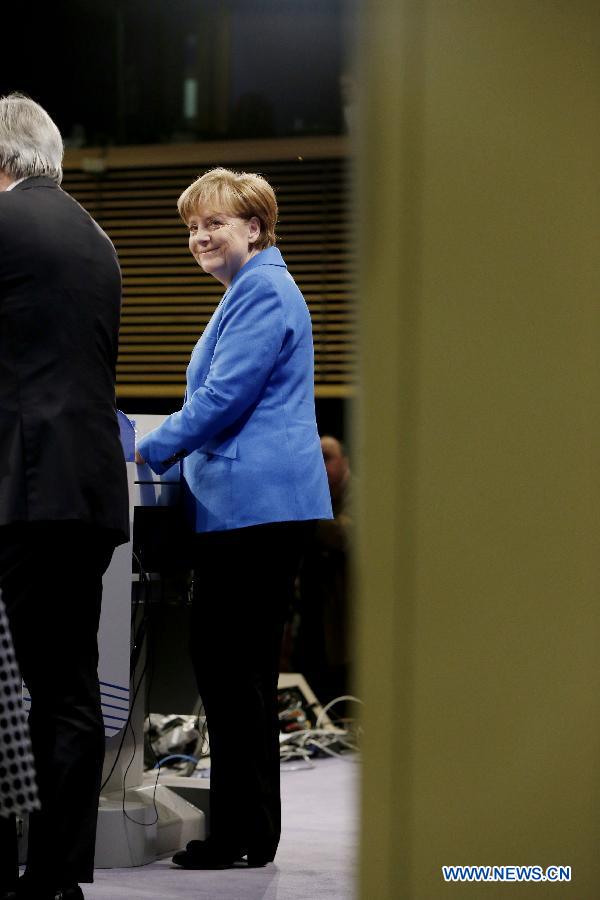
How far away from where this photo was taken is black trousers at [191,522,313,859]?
9.61 feet

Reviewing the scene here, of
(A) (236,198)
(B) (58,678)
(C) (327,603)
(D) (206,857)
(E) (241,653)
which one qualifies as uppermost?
(A) (236,198)

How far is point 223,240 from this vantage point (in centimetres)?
305

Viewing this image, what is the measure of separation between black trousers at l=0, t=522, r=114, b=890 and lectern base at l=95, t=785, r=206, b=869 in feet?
2.19

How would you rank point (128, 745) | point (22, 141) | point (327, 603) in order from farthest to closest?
point (327, 603) → point (128, 745) → point (22, 141)

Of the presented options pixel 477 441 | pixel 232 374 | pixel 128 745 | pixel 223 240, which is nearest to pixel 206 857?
pixel 128 745

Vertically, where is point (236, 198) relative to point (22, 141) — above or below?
below

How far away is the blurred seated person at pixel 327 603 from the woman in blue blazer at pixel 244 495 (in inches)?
109

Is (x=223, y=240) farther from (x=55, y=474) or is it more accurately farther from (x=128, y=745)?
(x=128, y=745)

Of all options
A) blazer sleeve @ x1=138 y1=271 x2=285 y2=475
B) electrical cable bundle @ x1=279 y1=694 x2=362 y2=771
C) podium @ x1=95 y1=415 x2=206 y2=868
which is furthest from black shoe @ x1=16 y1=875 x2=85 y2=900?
electrical cable bundle @ x1=279 y1=694 x2=362 y2=771

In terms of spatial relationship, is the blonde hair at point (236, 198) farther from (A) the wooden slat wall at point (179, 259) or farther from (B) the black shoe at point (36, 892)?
(A) the wooden slat wall at point (179, 259)

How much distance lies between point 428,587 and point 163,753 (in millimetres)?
3250

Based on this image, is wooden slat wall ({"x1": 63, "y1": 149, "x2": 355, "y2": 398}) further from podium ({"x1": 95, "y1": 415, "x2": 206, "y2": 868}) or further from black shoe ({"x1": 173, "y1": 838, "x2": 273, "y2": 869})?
black shoe ({"x1": 173, "y1": 838, "x2": 273, "y2": 869})

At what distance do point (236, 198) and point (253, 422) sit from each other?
55 cm

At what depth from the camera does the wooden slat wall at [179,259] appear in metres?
6.68
